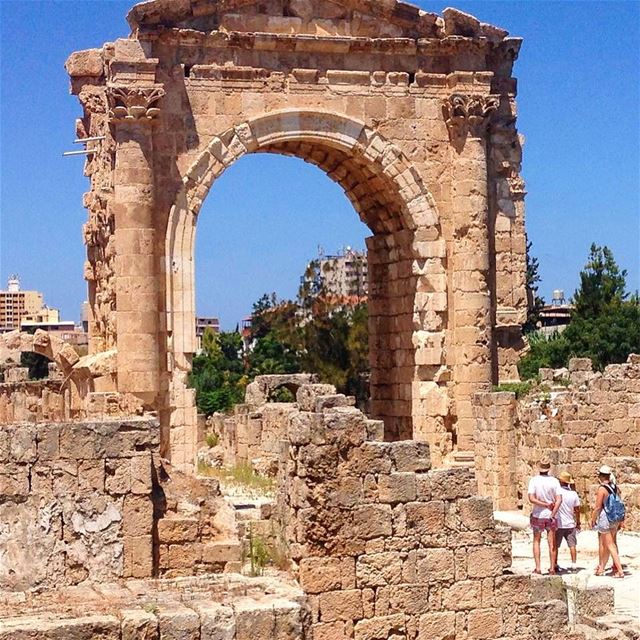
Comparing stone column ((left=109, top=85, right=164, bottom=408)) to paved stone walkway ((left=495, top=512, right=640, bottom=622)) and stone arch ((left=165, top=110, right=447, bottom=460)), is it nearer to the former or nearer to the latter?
stone arch ((left=165, top=110, right=447, bottom=460))

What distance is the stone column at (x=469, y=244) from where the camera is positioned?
17.5 m

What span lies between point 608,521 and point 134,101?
8497mm

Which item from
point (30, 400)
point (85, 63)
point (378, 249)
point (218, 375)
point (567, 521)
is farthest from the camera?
point (218, 375)

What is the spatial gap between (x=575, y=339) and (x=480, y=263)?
22.0 meters

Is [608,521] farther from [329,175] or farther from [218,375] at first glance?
[218,375]

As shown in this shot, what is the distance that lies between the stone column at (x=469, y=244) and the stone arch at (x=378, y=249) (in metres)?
0.25

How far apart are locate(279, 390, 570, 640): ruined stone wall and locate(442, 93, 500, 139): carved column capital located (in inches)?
406

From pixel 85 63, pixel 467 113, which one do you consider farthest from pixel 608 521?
pixel 85 63

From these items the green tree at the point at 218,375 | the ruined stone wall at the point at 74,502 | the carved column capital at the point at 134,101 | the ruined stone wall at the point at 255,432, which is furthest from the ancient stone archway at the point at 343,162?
the green tree at the point at 218,375

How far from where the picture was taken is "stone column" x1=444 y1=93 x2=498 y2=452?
57.5 feet

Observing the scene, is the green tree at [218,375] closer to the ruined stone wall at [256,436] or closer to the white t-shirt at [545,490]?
the ruined stone wall at [256,436]

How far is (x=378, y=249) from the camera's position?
750 inches

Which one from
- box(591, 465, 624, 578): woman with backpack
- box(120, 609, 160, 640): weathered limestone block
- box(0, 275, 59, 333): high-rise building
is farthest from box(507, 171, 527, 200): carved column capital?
box(0, 275, 59, 333): high-rise building

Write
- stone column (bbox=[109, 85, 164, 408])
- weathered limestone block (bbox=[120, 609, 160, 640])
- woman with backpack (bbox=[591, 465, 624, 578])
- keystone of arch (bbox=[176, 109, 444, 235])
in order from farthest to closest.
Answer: keystone of arch (bbox=[176, 109, 444, 235]) < stone column (bbox=[109, 85, 164, 408]) < woman with backpack (bbox=[591, 465, 624, 578]) < weathered limestone block (bbox=[120, 609, 160, 640])
